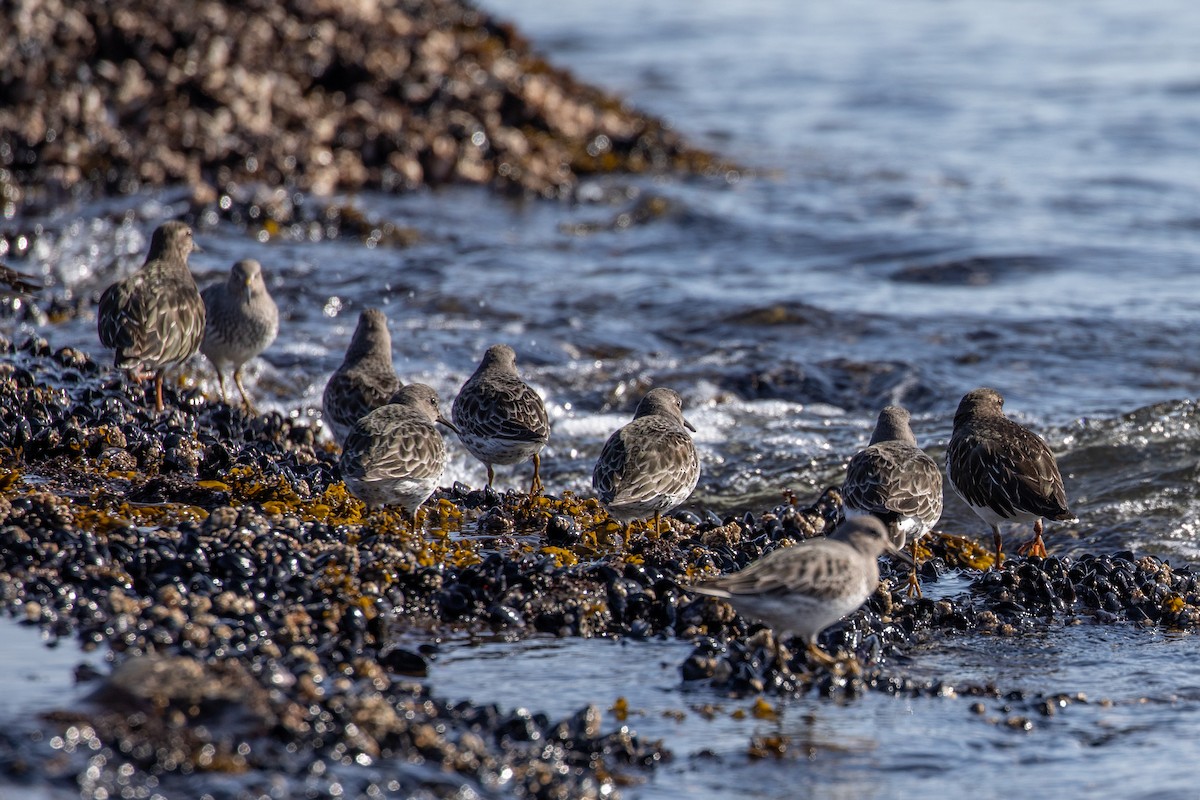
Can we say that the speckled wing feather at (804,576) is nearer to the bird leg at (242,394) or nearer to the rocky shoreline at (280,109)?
the bird leg at (242,394)

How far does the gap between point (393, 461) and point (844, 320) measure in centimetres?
774

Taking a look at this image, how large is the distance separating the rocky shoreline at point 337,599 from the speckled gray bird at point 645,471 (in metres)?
0.22

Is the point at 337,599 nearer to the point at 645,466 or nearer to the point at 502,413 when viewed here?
the point at 645,466

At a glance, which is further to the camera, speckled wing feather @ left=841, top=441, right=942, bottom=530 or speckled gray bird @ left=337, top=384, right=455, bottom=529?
speckled wing feather @ left=841, top=441, right=942, bottom=530

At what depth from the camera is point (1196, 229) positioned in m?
18.0

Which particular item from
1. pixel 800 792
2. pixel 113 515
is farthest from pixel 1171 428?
pixel 113 515

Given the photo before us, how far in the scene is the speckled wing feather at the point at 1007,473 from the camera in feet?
26.4

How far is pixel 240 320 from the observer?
1031cm

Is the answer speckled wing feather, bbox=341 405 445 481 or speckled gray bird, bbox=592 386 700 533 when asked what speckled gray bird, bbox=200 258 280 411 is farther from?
speckled gray bird, bbox=592 386 700 533

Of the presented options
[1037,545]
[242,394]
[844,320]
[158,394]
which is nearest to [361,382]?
[158,394]

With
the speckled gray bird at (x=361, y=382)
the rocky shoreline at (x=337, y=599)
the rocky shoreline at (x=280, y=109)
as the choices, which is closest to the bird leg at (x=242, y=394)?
the rocky shoreline at (x=337, y=599)

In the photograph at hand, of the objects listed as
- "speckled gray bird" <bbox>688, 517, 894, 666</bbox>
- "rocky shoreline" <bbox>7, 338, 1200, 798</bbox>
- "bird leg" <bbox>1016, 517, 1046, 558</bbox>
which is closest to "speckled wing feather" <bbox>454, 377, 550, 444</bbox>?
"rocky shoreline" <bbox>7, 338, 1200, 798</bbox>

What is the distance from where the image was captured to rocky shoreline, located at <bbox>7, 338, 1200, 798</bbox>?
492cm

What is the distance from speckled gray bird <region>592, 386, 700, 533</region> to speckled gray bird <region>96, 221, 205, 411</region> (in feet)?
11.4
